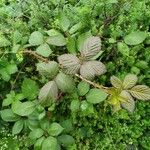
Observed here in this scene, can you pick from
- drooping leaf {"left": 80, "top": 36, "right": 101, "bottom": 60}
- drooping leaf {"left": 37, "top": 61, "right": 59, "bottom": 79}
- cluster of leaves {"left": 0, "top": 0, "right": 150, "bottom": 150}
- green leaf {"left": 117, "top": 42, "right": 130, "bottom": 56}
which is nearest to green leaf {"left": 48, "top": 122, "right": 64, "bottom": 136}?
cluster of leaves {"left": 0, "top": 0, "right": 150, "bottom": 150}

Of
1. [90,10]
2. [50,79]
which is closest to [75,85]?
[50,79]

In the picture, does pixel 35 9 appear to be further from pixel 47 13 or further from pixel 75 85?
pixel 75 85

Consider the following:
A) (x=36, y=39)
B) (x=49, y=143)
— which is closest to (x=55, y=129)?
(x=49, y=143)

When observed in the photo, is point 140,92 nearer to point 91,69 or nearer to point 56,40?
point 91,69

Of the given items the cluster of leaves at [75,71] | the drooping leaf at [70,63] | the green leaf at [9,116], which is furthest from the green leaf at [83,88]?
the green leaf at [9,116]

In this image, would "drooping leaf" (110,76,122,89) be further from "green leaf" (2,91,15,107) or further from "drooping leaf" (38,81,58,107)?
"green leaf" (2,91,15,107)
